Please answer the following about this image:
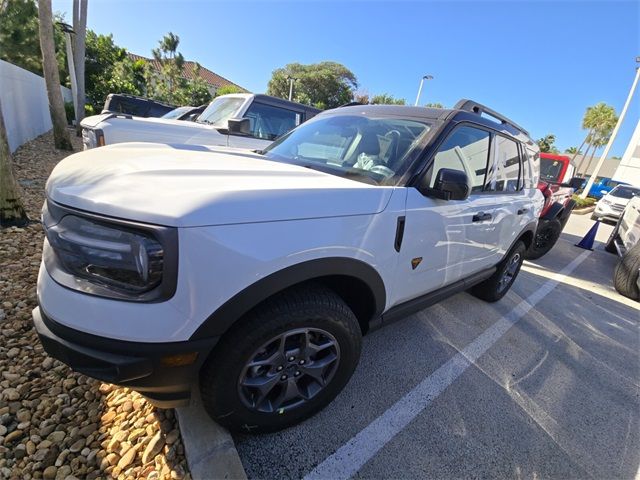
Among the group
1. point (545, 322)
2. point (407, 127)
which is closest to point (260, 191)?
point (407, 127)

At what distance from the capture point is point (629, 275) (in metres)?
4.89

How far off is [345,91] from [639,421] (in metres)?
47.0

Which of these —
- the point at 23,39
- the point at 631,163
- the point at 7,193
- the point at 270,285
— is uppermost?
the point at 23,39

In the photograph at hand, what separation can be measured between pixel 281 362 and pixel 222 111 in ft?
18.2

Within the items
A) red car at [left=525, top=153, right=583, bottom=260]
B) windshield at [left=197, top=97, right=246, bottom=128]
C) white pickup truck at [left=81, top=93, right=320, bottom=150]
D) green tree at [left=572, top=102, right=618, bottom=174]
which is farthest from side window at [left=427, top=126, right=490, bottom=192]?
green tree at [left=572, top=102, right=618, bottom=174]

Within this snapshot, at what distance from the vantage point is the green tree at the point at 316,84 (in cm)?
4250

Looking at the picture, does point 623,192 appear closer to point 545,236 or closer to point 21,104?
point 545,236

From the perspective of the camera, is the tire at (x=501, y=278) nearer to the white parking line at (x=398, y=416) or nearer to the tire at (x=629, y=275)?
the white parking line at (x=398, y=416)

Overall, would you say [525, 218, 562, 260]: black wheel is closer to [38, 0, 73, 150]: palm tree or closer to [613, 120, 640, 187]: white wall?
[38, 0, 73, 150]: palm tree

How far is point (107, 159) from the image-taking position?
5.56 ft

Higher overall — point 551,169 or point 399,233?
point 551,169

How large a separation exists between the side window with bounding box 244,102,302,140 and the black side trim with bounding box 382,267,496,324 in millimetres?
4325

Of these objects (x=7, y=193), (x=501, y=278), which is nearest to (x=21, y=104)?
(x=7, y=193)

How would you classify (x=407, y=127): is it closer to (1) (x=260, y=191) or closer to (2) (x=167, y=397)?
(1) (x=260, y=191)
